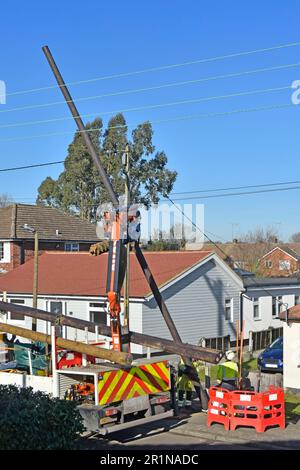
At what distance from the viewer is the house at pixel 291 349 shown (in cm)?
1836

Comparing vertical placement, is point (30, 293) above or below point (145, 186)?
below

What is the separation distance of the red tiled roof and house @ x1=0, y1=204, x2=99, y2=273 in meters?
4.28

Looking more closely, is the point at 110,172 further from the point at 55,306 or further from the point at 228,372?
the point at 228,372

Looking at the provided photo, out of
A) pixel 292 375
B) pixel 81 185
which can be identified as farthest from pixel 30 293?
pixel 81 185

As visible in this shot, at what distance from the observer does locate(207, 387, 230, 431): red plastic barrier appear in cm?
1410

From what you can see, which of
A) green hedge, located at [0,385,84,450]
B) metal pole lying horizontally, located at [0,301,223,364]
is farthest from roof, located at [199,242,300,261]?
green hedge, located at [0,385,84,450]

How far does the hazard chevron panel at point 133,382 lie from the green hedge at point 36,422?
2336 mm

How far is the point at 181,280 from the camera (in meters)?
28.4

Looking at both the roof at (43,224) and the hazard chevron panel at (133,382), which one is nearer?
the hazard chevron panel at (133,382)

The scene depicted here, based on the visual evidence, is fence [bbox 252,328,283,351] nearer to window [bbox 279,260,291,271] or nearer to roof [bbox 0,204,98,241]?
roof [bbox 0,204,98,241]

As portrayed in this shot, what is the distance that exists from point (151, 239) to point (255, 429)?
39.6m

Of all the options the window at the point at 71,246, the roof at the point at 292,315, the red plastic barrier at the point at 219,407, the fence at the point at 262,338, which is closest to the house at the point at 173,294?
the fence at the point at 262,338

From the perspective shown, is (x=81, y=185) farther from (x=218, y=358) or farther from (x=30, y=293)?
(x=218, y=358)

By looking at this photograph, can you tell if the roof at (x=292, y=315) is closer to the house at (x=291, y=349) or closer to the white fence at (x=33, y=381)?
the house at (x=291, y=349)
